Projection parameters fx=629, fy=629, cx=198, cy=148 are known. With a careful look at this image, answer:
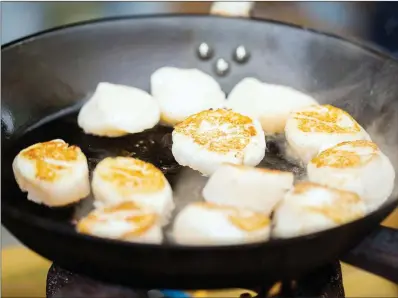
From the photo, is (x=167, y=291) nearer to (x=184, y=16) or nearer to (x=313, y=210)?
(x=313, y=210)

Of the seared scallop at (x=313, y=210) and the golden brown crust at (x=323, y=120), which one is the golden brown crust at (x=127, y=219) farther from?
the golden brown crust at (x=323, y=120)

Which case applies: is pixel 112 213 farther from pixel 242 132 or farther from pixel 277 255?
pixel 242 132

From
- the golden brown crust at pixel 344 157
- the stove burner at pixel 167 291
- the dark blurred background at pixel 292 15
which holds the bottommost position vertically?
the stove burner at pixel 167 291

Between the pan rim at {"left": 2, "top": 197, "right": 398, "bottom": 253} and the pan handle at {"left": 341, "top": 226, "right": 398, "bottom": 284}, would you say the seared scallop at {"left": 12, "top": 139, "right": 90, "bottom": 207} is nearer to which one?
the pan rim at {"left": 2, "top": 197, "right": 398, "bottom": 253}

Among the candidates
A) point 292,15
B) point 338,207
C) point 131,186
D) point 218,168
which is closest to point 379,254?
point 338,207

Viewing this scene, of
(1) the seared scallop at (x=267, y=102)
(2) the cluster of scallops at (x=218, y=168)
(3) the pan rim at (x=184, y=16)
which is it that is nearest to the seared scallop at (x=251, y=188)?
(2) the cluster of scallops at (x=218, y=168)

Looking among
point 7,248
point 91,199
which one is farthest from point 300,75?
point 7,248

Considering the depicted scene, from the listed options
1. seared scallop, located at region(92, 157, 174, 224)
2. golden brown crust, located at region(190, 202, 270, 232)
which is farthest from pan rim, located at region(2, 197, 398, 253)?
seared scallop, located at region(92, 157, 174, 224)
